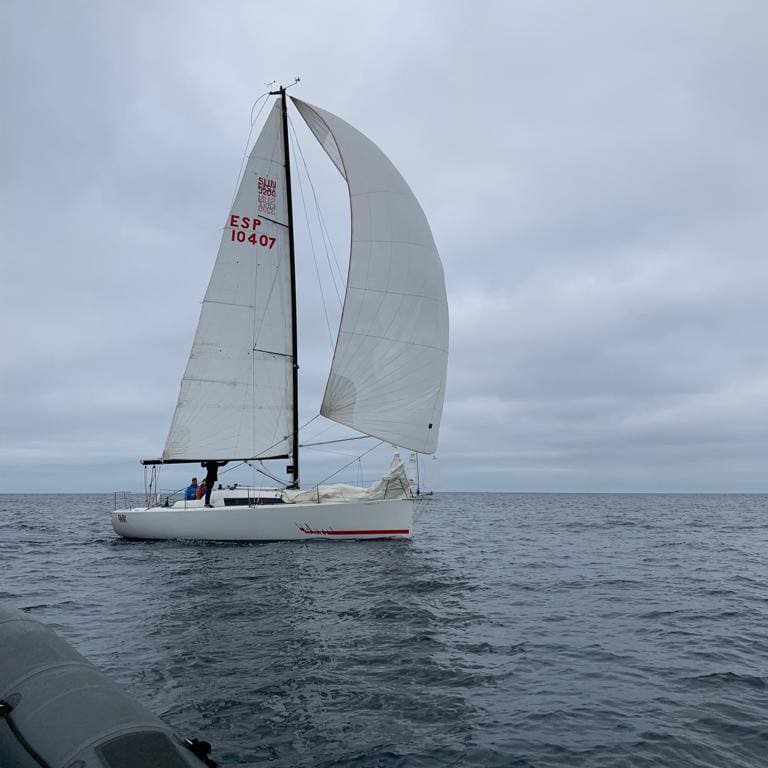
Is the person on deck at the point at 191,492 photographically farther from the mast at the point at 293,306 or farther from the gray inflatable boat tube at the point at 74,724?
the gray inflatable boat tube at the point at 74,724

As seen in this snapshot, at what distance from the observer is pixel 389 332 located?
18859 mm

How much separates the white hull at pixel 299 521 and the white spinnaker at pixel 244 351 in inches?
101

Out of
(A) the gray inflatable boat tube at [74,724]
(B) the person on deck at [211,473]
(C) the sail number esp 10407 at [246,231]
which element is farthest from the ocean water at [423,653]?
(C) the sail number esp 10407 at [246,231]

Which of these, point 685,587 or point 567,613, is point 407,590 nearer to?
point 567,613

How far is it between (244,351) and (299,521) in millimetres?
6222

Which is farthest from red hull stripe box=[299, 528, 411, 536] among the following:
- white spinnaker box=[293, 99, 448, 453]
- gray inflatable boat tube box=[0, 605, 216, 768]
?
gray inflatable boat tube box=[0, 605, 216, 768]

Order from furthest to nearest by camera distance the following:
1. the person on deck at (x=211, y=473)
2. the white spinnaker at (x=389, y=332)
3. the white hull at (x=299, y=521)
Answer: the person on deck at (x=211, y=473)
the white spinnaker at (x=389, y=332)
the white hull at (x=299, y=521)

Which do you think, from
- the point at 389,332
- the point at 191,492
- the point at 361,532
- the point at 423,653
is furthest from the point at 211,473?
the point at 423,653

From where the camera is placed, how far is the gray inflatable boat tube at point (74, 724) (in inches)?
132

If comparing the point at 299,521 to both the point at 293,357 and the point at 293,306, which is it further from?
the point at 293,306

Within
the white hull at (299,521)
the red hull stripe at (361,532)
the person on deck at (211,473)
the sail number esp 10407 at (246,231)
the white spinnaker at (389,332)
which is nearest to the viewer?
the white hull at (299,521)

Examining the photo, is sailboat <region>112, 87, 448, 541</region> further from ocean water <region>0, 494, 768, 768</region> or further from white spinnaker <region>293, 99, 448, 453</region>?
ocean water <region>0, 494, 768, 768</region>

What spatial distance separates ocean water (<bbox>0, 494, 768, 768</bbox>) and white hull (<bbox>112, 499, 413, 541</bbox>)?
7.24 ft

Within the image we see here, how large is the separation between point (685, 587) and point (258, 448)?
1333 centimetres
